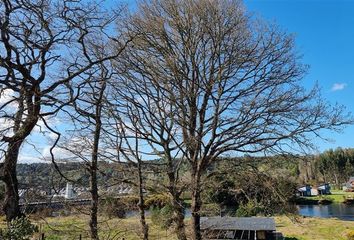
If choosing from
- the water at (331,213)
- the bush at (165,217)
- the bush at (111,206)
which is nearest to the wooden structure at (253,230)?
the bush at (165,217)

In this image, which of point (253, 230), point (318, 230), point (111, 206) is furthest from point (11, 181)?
point (318, 230)

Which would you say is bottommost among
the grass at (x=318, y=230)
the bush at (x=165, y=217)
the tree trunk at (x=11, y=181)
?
the grass at (x=318, y=230)

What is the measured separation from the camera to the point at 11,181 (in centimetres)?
294

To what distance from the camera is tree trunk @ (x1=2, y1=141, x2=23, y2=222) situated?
9.41 ft

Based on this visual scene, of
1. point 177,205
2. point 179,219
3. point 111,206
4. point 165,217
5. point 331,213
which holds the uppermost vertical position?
point 177,205

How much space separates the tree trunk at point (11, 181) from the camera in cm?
287

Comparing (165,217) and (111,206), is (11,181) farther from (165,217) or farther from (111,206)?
(165,217)

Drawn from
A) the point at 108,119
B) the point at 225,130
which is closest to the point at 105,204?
the point at 108,119

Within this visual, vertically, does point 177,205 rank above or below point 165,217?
above

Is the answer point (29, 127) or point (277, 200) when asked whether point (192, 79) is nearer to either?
point (277, 200)

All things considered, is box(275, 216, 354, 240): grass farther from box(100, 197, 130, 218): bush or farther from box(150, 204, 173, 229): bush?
box(100, 197, 130, 218): bush

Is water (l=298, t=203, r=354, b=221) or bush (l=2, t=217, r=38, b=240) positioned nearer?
bush (l=2, t=217, r=38, b=240)

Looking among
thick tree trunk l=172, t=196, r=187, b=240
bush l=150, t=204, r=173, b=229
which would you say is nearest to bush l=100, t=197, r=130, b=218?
bush l=150, t=204, r=173, b=229

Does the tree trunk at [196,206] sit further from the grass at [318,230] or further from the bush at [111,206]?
the grass at [318,230]
